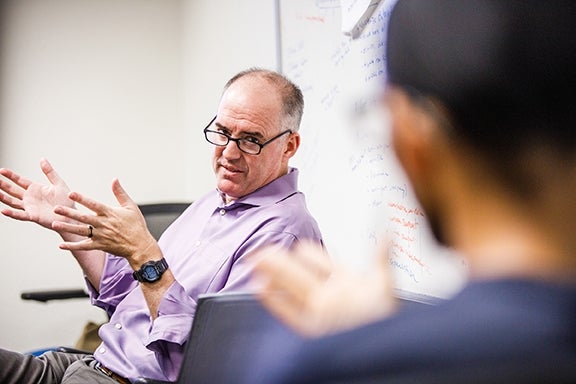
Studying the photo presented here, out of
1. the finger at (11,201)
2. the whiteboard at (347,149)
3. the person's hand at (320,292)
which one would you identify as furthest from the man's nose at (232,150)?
the person's hand at (320,292)

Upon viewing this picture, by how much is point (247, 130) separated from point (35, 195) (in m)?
0.55

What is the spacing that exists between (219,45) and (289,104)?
1.22 m

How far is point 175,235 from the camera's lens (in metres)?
1.66

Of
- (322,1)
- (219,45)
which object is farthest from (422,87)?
(219,45)

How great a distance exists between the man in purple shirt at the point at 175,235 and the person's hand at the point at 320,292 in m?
0.75

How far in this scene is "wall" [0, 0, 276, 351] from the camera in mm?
2896

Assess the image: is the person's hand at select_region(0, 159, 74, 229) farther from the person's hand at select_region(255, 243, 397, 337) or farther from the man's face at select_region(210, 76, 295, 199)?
the person's hand at select_region(255, 243, 397, 337)

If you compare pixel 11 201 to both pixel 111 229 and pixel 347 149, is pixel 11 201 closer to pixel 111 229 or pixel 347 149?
pixel 111 229

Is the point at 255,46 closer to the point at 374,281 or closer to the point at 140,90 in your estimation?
the point at 140,90

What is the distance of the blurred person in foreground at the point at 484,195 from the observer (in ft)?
1.12

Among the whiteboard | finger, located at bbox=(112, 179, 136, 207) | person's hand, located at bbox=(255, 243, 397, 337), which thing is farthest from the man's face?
person's hand, located at bbox=(255, 243, 397, 337)

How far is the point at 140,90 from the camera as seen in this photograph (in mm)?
3135

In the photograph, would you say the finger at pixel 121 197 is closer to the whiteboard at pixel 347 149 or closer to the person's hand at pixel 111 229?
the person's hand at pixel 111 229

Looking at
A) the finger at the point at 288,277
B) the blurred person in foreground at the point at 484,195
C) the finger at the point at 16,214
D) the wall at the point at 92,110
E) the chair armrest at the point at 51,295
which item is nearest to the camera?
the blurred person in foreground at the point at 484,195
